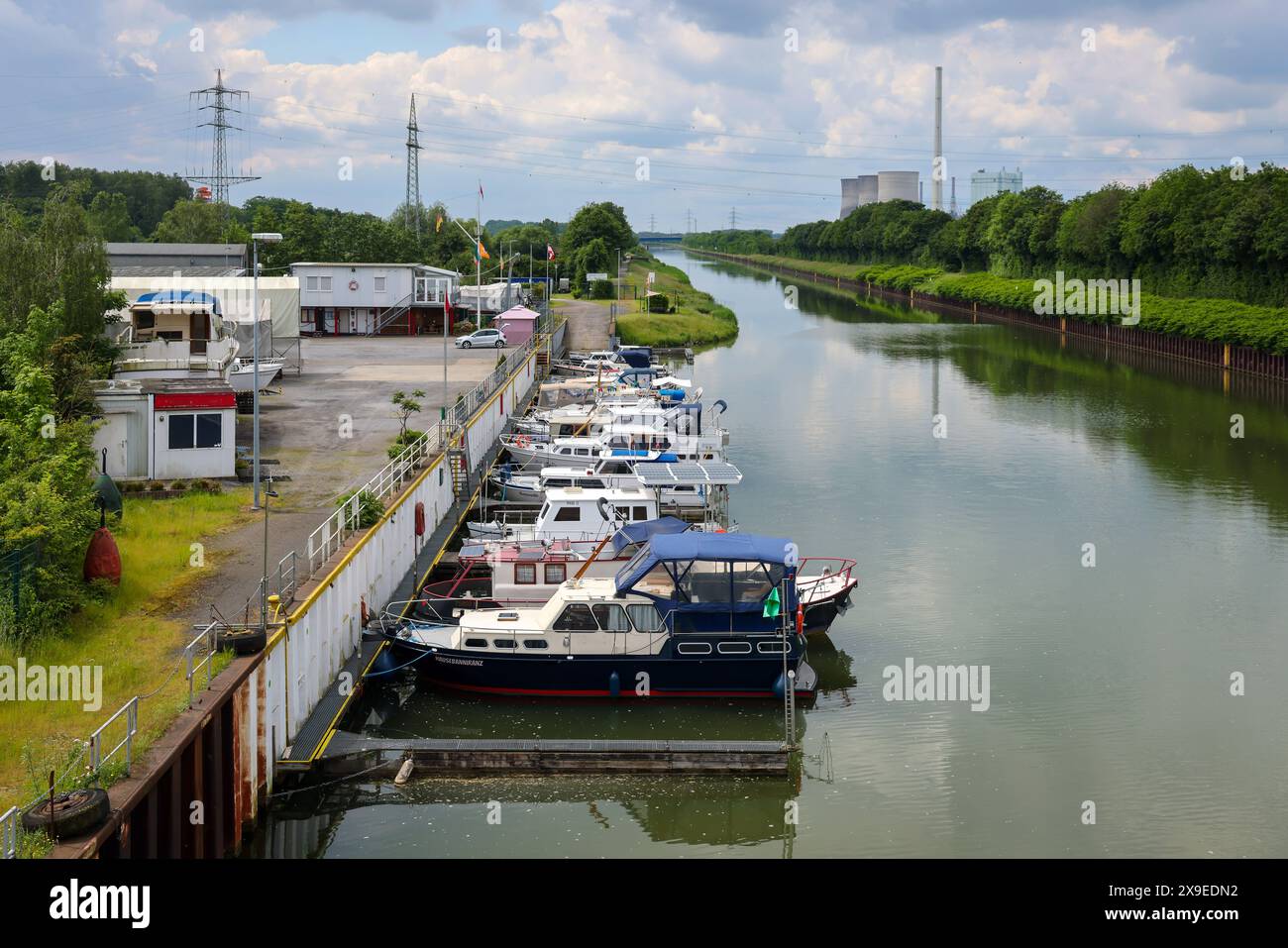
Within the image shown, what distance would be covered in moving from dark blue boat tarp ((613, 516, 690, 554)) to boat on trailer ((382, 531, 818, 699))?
319 cm

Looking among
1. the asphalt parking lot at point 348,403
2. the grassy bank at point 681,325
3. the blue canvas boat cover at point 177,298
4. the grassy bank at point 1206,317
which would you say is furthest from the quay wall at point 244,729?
the grassy bank at point 1206,317

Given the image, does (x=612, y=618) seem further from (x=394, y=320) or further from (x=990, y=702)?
(x=394, y=320)

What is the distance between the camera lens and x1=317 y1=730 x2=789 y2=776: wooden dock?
24078 mm

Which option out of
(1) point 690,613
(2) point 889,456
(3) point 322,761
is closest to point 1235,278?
(2) point 889,456

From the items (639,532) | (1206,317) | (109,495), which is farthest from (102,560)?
(1206,317)

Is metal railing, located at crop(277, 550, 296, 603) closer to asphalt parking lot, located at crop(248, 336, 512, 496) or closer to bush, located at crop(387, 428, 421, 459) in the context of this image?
asphalt parking lot, located at crop(248, 336, 512, 496)

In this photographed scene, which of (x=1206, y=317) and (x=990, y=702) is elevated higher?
(x=1206, y=317)

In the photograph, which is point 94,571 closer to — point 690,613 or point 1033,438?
point 690,613

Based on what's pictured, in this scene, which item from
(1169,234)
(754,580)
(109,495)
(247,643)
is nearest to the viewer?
(247,643)

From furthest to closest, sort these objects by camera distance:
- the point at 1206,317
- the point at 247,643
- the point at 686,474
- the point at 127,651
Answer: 1. the point at 1206,317
2. the point at 686,474
3. the point at 127,651
4. the point at 247,643

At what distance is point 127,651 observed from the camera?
74.4 feet

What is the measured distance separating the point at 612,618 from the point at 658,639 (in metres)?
1.02
